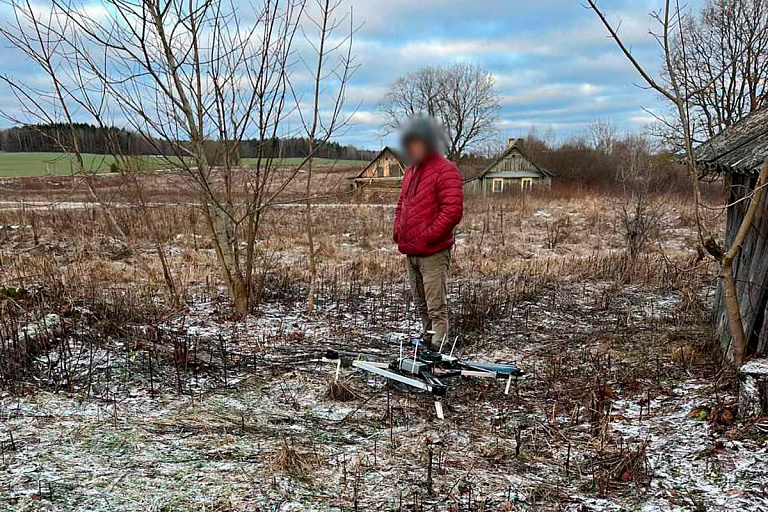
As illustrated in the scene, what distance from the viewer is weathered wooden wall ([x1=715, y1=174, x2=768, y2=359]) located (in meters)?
4.30

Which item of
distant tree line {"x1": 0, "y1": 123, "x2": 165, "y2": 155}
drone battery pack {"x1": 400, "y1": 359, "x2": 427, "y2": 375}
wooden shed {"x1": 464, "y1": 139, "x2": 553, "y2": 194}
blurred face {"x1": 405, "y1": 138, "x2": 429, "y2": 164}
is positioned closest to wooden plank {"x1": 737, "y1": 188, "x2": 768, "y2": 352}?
drone battery pack {"x1": 400, "y1": 359, "x2": 427, "y2": 375}

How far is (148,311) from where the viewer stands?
6.09 metres

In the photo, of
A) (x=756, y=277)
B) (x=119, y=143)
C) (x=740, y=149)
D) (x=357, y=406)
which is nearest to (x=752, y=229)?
(x=756, y=277)

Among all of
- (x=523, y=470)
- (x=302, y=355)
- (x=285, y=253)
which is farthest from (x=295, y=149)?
(x=285, y=253)

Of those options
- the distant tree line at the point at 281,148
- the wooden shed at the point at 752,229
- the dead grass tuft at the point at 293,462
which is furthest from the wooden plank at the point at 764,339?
the distant tree line at the point at 281,148

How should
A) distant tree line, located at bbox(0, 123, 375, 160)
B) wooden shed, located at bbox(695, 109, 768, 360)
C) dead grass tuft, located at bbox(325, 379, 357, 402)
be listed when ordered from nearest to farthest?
wooden shed, located at bbox(695, 109, 768, 360) < dead grass tuft, located at bbox(325, 379, 357, 402) < distant tree line, located at bbox(0, 123, 375, 160)

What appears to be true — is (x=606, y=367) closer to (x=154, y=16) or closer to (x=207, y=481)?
(x=207, y=481)

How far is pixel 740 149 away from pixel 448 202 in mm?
2229

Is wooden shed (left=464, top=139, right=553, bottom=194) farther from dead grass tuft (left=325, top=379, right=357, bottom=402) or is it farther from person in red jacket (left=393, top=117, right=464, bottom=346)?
dead grass tuft (left=325, top=379, right=357, bottom=402)

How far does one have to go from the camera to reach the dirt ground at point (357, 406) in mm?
2875

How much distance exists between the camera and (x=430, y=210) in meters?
4.55

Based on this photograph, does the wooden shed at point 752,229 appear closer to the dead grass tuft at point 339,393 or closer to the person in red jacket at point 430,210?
the person in red jacket at point 430,210

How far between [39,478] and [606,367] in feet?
13.4

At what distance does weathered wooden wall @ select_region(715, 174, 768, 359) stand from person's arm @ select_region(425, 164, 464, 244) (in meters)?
1.88
